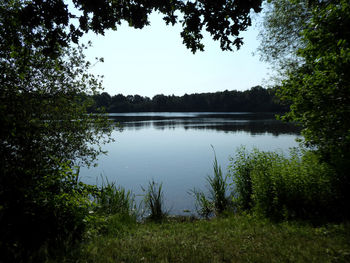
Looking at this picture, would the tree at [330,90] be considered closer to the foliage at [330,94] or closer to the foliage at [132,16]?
the foliage at [330,94]

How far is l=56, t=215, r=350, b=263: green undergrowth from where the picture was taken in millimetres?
4289

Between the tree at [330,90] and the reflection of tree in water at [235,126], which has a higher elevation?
the tree at [330,90]

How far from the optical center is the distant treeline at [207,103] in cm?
12194

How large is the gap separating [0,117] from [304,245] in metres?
7.15

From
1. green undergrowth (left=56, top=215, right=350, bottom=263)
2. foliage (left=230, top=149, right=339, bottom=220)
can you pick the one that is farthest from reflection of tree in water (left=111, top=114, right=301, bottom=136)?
green undergrowth (left=56, top=215, right=350, bottom=263)

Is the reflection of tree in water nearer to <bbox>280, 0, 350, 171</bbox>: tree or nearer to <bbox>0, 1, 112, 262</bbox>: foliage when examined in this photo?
<bbox>280, 0, 350, 171</bbox>: tree

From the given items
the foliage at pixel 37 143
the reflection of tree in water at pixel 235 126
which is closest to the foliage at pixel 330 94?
the foliage at pixel 37 143

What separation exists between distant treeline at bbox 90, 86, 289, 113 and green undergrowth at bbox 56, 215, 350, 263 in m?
116

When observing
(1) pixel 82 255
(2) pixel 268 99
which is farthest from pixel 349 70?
(2) pixel 268 99

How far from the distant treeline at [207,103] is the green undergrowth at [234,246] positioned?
4560 inches

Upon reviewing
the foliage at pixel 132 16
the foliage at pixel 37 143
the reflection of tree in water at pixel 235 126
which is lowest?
the reflection of tree in water at pixel 235 126

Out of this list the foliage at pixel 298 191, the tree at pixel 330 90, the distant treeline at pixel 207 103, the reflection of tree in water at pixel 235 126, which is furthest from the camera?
the distant treeline at pixel 207 103

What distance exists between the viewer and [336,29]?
595 centimetres

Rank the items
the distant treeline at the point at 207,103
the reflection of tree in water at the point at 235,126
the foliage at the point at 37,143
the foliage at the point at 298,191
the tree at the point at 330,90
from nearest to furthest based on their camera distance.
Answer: the foliage at the point at 37,143
the tree at the point at 330,90
the foliage at the point at 298,191
the reflection of tree in water at the point at 235,126
the distant treeline at the point at 207,103
